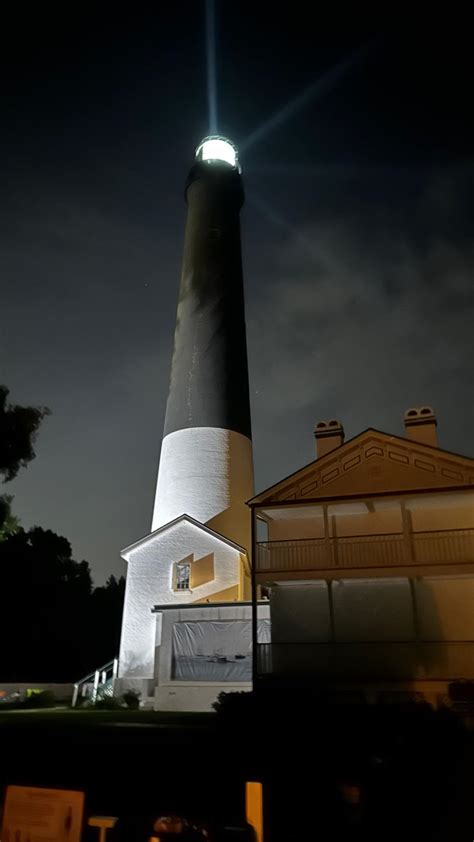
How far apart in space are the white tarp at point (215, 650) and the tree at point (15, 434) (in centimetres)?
876

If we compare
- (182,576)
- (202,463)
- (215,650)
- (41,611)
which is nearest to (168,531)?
(182,576)

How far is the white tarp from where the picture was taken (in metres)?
20.1

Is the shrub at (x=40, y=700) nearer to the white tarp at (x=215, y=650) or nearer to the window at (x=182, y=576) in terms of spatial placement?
the window at (x=182, y=576)

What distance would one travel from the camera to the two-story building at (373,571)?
1739 cm

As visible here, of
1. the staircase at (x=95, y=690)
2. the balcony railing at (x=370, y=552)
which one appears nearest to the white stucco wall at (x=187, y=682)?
the balcony railing at (x=370, y=552)

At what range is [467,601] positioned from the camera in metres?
18.2

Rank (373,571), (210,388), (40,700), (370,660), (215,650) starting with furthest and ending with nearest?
(210,388) → (40,700) → (215,650) → (370,660) → (373,571)

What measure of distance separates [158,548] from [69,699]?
31.1 ft

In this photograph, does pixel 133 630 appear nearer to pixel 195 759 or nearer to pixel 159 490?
pixel 159 490

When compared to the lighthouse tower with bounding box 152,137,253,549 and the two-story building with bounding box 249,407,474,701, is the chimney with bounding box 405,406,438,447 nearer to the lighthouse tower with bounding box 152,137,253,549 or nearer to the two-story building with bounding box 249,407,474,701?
the two-story building with bounding box 249,407,474,701

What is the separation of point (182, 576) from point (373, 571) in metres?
9.18

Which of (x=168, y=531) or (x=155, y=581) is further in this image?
(x=168, y=531)

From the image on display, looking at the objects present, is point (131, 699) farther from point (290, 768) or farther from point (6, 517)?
point (290, 768)

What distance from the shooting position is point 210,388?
28172 millimetres
